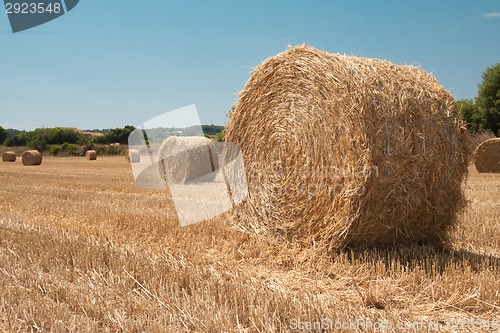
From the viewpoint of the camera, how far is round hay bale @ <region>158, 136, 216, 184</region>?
13.5 metres

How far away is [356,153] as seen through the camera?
187 inches

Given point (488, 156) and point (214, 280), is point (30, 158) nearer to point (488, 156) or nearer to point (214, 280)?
point (488, 156)

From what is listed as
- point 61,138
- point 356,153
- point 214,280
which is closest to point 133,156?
point 356,153

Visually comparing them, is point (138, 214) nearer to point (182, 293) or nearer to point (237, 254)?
point (237, 254)

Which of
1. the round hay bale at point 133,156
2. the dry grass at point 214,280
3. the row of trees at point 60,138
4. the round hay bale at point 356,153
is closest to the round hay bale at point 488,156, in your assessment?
the dry grass at point 214,280

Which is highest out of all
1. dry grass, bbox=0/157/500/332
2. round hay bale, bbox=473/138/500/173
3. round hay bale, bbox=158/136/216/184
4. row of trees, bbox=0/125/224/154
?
row of trees, bbox=0/125/224/154

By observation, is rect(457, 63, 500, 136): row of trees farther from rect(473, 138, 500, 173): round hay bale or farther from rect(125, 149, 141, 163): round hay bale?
rect(125, 149, 141, 163): round hay bale

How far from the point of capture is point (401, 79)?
509cm

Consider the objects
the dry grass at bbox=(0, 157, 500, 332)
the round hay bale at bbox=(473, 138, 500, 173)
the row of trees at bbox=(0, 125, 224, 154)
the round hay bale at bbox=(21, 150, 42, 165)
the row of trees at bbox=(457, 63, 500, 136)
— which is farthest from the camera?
the row of trees at bbox=(0, 125, 224, 154)

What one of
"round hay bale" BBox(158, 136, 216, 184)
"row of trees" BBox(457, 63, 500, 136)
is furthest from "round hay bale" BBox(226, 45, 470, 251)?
"row of trees" BBox(457, 63, 500, 136)

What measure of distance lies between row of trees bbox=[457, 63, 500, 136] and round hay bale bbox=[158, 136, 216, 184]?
73.8 ft

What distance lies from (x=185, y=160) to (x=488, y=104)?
25.0 metres

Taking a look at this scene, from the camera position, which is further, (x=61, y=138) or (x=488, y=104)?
(x=61, y=138)

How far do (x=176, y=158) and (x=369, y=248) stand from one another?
30.0 ft
